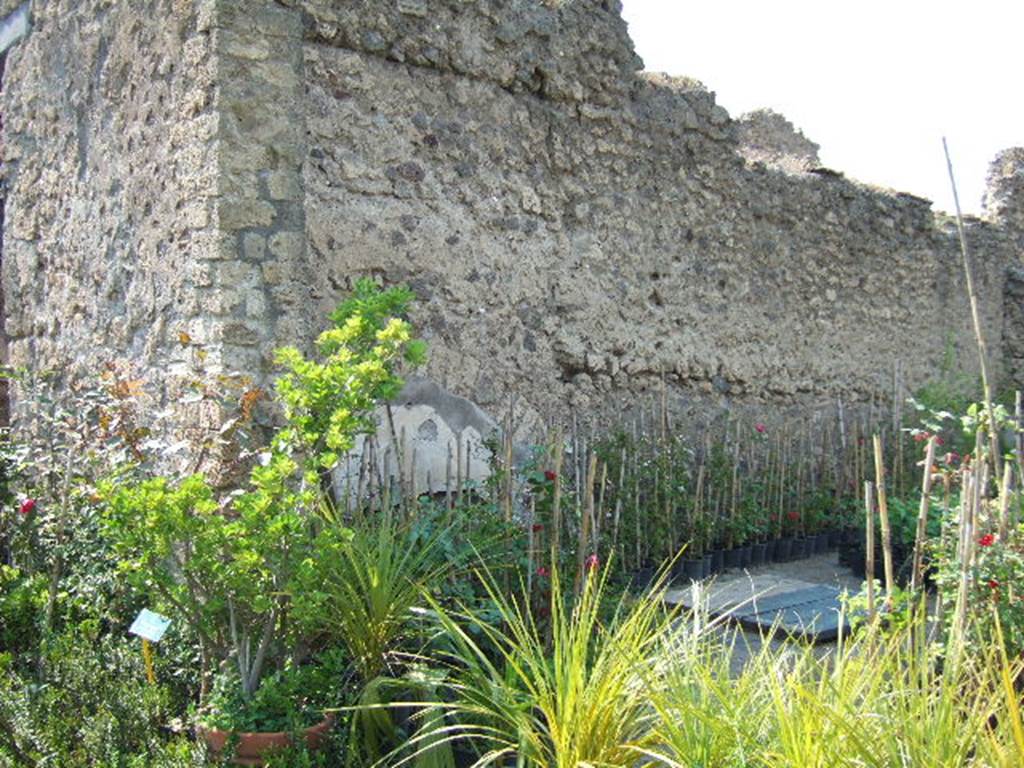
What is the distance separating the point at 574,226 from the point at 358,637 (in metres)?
2.92

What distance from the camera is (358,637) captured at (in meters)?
3.75

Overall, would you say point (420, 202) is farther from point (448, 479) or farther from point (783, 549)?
point (783, 549)

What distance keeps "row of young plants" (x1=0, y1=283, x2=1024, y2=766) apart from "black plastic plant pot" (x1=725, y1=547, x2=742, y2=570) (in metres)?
1.43

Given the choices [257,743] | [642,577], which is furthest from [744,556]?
[257,743]

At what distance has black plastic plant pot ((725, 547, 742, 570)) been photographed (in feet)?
20.9

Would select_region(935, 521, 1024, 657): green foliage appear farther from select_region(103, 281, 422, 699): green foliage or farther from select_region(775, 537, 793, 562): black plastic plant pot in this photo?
select_region(775, 537, 793, 562): black plastic plant pot

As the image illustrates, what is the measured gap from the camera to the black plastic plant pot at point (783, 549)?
6746 mm

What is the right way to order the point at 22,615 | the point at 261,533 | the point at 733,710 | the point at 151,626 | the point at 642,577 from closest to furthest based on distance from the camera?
1. the point at 733,710
2. the point at 261,533
3. the point at 151,626
4. the point at 22,615
5. the point at 642,577

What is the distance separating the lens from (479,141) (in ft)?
18.2

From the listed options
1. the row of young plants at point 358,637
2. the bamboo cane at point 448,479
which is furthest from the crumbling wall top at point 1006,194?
the bamboo cane at point 448,479

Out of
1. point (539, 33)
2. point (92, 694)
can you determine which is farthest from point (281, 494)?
point (539, 33)

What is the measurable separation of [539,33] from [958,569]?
11.1ft

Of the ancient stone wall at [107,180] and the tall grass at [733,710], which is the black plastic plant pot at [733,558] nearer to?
the tall grass at [733,710]

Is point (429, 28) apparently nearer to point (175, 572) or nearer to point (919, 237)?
point (175, 572)
